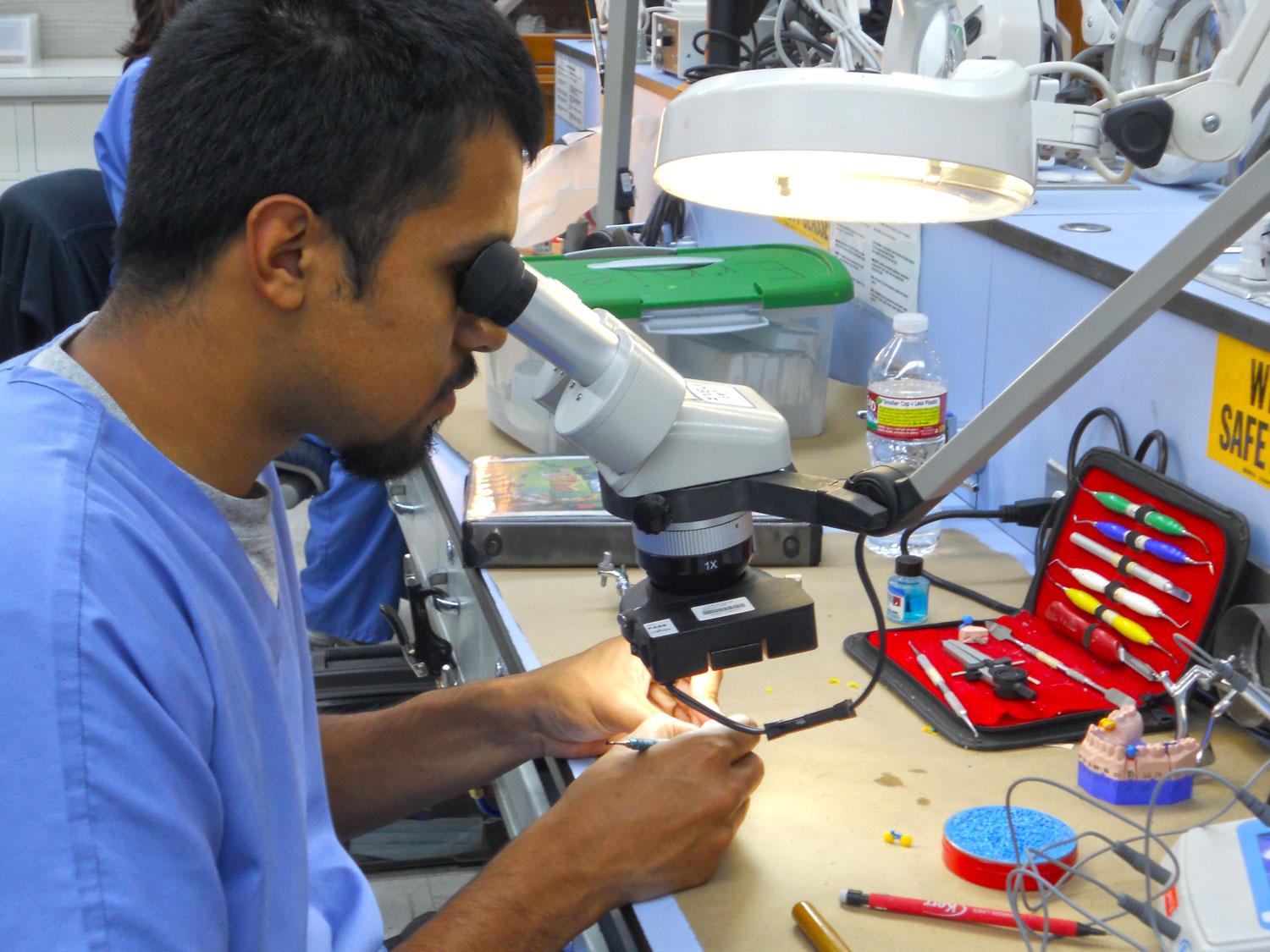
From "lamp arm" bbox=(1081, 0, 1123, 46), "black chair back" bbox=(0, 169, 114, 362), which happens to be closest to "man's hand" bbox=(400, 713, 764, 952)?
"black chair back" bbox=(0, 169, 114, 362)

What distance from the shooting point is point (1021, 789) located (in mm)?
949

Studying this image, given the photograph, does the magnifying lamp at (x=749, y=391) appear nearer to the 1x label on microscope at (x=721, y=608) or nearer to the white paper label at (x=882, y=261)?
the 1x label on microscope at (x=721, y=608)

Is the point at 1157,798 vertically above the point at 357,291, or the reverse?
the point at 357,291

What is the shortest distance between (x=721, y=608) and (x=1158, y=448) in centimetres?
60

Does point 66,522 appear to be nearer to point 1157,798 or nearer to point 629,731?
point 629,731

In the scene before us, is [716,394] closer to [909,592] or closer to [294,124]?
[294,124]

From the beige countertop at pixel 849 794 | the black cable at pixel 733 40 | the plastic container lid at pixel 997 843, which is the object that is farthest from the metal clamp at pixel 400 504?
the black cable at pixel 733 40

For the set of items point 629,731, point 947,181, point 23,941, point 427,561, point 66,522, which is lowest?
point 427,561

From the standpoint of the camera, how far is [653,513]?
818 millimetres

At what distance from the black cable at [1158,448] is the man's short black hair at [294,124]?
2.54 feet

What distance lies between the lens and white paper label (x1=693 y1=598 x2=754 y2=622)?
83 cm

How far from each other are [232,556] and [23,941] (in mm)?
275

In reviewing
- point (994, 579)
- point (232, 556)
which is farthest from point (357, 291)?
point (994, 579)

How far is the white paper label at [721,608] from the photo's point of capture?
83 centimetres
